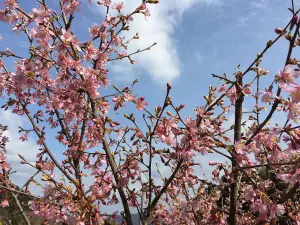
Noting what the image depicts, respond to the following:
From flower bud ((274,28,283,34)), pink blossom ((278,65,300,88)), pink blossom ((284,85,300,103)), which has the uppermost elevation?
flower bud ((274,28,283,34))

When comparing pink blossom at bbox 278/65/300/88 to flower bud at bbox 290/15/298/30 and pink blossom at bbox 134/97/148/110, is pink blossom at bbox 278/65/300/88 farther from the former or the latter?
pink blossom at bbox 134/97/148/110

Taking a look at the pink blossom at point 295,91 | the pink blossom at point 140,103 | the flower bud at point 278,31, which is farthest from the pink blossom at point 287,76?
the pink blossom at point 140,103

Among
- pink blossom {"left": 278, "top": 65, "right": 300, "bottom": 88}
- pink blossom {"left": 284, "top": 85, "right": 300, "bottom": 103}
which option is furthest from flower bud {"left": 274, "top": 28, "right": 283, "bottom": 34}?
pink blossom {"left": 284, "top": 85, "right": 300, "bottom": 103}

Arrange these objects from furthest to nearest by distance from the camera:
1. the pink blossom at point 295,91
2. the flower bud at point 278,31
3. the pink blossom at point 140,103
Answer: the pink blossom at point 140,103, the flower bud at point 278,31, the pink blossom at point 295,91

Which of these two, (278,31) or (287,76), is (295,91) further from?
(278,31)

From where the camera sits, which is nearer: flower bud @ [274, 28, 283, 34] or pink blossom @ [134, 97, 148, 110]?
flower bud @ [274, 28, 283, 34]

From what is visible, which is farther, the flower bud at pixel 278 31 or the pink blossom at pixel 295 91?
the flower bud at pixel 278 31

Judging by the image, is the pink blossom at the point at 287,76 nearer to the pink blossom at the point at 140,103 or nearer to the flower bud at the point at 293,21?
the flower bud at the point at 293,21

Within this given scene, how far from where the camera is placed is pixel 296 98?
2318mm

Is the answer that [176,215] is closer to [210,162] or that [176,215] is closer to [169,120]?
[210,162]

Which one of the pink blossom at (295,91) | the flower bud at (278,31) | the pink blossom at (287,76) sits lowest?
the pink blossom at (295,91)

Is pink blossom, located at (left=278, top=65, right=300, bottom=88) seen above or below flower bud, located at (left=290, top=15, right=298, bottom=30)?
below

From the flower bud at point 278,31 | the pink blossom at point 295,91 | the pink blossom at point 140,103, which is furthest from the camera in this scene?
the pink blossom at point 140,103

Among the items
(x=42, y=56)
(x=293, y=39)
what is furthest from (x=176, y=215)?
(x=293, y=39)
